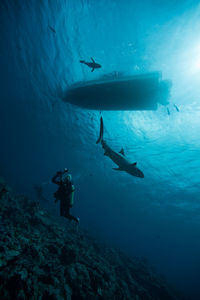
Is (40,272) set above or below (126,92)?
below

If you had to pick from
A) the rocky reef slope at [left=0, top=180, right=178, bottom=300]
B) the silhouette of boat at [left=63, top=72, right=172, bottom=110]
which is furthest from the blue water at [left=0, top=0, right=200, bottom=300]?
the rocky reef slope at [left=0, top=180, right=178, bottom=300]

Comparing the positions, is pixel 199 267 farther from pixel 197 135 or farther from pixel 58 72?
pixel 58 72

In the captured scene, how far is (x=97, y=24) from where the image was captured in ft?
27.0

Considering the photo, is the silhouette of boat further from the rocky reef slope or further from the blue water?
the rocky reef slope

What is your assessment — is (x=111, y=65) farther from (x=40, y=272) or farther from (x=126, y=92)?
(x=40, y=272)

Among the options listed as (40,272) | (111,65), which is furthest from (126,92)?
(40,272)

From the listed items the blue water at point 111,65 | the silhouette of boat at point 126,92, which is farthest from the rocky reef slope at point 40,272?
the blue water at point 111,65

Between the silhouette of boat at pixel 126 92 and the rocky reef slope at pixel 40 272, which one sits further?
the silhouette of boat at pixel 126 92

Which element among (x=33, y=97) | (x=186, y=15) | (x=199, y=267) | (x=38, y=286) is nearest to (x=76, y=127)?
(x=33, y=97)

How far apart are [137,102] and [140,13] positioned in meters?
4.47

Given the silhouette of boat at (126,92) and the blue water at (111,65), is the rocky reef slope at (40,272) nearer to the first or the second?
the silhouette of boat at (126,92)

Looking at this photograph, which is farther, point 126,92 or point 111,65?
point 111,65

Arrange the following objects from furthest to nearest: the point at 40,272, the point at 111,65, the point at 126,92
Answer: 1. the point at 111,65
2. the point at 126,92
3. the point at 40,272

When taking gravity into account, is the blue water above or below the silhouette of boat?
above
